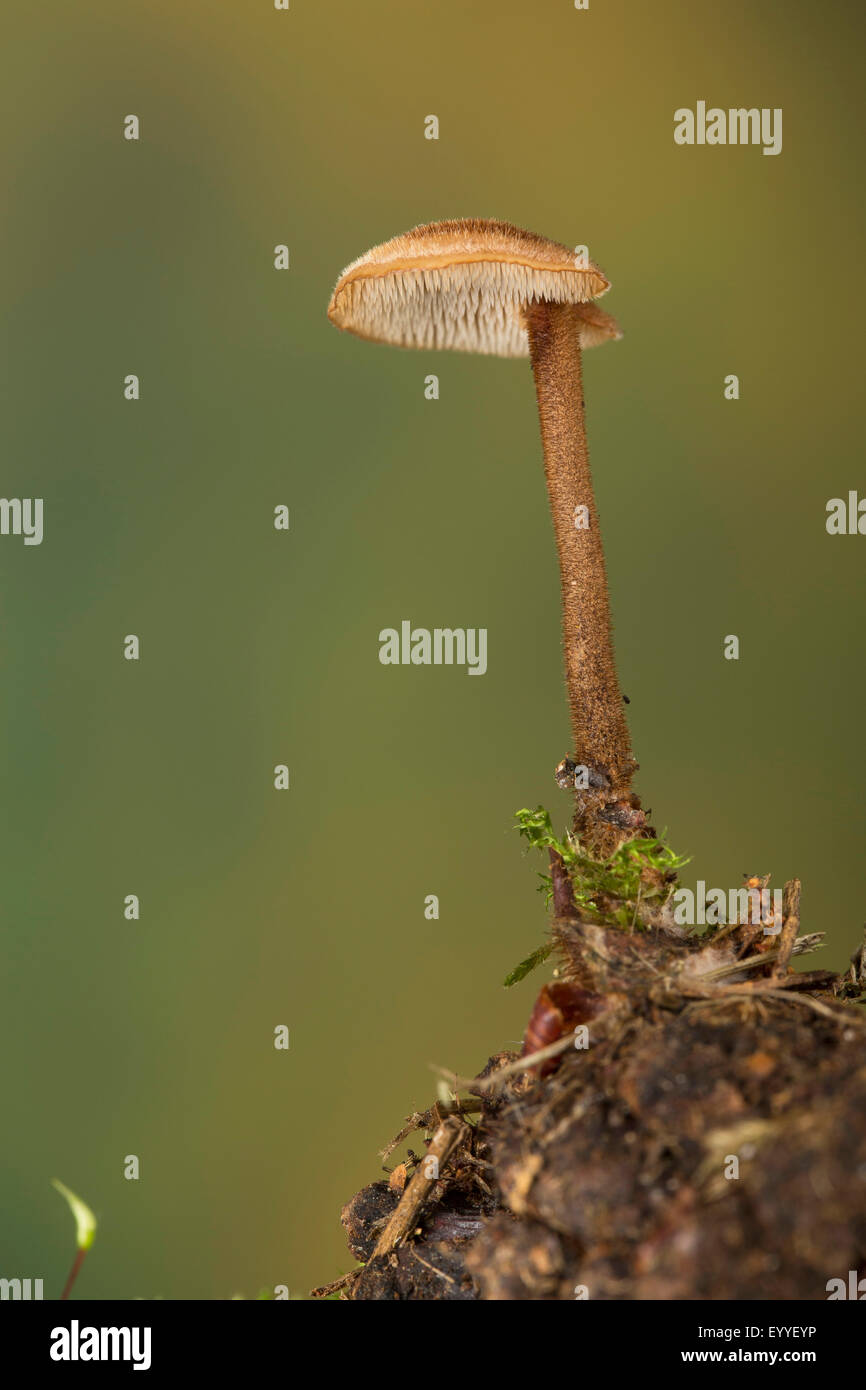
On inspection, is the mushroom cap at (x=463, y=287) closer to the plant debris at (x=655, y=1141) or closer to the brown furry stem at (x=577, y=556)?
the brown furry stem at (x=577, y=556)

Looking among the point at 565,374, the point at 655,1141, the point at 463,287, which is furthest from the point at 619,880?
the point at 463,287

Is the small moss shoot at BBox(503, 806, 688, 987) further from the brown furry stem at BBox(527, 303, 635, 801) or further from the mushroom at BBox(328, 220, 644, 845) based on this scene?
the brown furry stem at BBox(527, 303, 635, 801)

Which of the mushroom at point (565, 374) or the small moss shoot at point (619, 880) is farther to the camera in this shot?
the mushroom at point (565, 374)

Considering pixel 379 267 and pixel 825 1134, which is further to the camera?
pixel 379 267

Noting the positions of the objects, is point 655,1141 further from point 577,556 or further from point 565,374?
point 565,374

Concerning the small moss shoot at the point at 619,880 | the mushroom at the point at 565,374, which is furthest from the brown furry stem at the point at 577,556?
the small moss shoot at the point at 619,880
